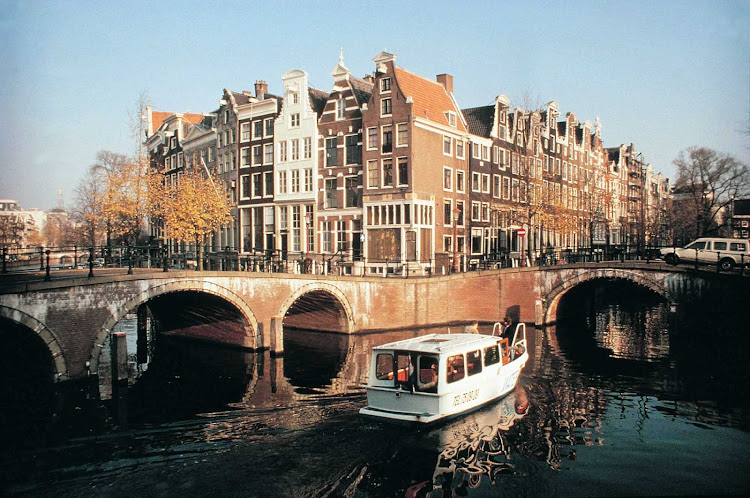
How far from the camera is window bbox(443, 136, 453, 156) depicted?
46.0 meters

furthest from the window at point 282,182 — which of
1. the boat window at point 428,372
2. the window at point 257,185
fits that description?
the boat window at point 428,372

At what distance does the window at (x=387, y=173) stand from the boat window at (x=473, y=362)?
25.2 m

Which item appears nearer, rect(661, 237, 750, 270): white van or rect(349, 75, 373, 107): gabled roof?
rect(661, 237, 750, 270): white van

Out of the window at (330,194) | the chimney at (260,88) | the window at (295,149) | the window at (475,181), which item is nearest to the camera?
the window at (330,194)

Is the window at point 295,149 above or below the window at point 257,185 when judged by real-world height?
above

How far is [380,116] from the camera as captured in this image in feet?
144

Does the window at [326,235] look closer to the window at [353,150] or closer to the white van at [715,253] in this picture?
the window at [353,150]

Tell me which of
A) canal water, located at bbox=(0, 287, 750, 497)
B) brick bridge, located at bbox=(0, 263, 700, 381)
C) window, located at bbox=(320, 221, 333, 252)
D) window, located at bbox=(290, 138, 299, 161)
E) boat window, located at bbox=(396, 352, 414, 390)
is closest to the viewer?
canal water, located at bbox=(0, 287, 750, 497)

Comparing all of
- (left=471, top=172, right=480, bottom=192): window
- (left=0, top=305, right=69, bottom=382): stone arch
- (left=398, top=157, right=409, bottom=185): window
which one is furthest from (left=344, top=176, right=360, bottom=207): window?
(left=0, top=305, right=69, bottom=382): stone arch

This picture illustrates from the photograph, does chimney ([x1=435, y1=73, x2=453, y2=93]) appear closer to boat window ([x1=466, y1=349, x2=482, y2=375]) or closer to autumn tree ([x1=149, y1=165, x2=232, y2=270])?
autumn tree ([x1=149, y1=165, x2=232, y2=270])

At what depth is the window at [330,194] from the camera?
46.8 m

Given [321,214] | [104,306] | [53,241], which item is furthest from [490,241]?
[53,241]

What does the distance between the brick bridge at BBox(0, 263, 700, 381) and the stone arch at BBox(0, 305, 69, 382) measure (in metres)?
0.04

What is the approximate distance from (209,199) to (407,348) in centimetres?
2906
